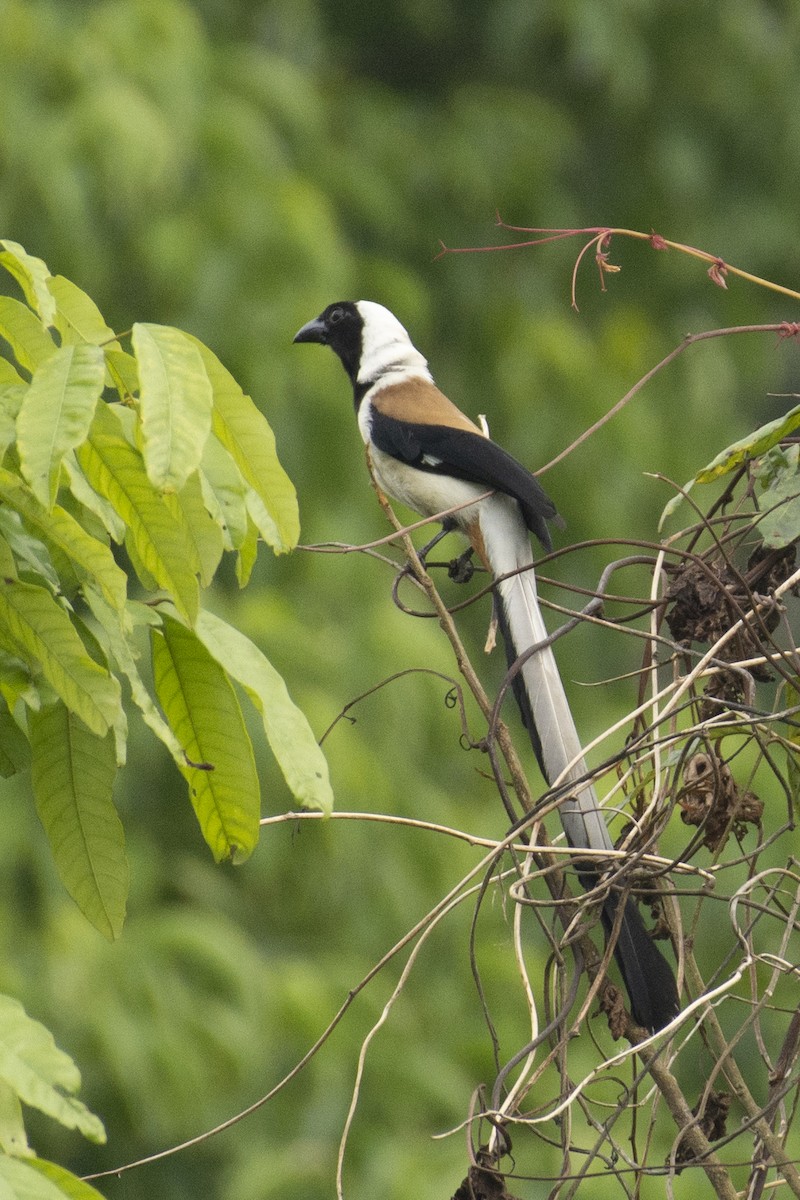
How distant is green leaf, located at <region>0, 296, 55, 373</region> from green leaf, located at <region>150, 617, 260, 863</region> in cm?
27

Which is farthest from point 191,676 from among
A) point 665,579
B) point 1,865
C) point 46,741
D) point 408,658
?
point 408,658

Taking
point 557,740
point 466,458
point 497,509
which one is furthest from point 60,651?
point 466,458

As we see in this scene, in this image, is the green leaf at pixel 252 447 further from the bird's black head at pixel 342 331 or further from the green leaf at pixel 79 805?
the bird's black head at pixel 342 331

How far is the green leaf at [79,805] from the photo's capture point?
57.1 inches

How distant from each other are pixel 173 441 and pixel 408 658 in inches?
145

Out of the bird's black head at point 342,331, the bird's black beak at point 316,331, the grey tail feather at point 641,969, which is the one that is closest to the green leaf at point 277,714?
the grey tail feather at point 641,969

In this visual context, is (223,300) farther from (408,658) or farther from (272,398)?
(408,658)

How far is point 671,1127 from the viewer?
4.83 m

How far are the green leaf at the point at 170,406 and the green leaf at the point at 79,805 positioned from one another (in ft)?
1.00

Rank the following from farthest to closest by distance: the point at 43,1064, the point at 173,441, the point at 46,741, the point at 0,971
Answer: the point at 0,971
the point at 46,741
the point at 173,441
the point at 43,1064

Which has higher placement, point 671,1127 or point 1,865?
point 1,865

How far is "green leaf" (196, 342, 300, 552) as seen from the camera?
1454 mm

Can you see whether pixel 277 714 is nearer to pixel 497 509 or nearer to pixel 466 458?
pixel 497 509

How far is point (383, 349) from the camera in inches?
145
